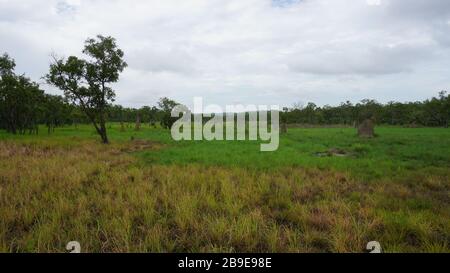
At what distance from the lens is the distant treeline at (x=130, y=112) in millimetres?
38531

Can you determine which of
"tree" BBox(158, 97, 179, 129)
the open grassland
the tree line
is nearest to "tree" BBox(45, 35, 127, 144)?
the tree line

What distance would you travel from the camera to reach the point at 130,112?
4085 inches

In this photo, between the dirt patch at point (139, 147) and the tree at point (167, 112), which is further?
the tree at point (167, 112)

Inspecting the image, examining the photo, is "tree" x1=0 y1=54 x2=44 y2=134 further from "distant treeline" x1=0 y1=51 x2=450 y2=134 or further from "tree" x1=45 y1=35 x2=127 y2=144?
"tree" x1=45 y1=35 x2=127 y2=144

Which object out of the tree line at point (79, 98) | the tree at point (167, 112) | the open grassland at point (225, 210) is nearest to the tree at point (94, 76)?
the tree line at point (79, 98)

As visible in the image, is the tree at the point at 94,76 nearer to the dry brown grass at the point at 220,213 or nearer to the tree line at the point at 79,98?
the tree line at the point at 79,98

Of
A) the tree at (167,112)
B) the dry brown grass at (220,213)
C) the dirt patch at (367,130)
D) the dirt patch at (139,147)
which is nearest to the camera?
the dry brown grass at (220,213)

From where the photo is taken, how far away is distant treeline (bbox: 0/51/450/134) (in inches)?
1517

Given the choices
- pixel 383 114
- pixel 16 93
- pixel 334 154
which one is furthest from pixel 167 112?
pixel 383 114

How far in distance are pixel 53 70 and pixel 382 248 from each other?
1122 inches

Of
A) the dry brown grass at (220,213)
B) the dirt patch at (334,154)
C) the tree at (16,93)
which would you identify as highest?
the tree at (16,93)

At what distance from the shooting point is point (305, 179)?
10062mm
